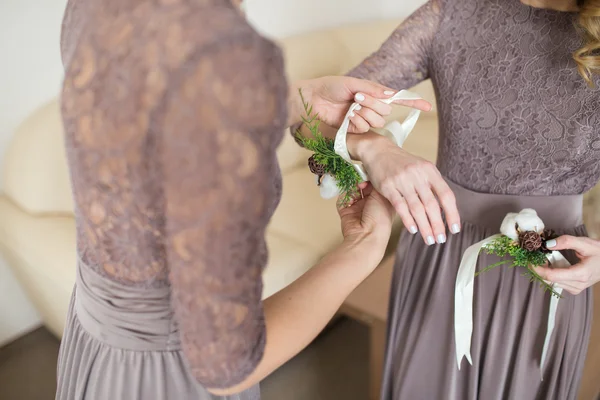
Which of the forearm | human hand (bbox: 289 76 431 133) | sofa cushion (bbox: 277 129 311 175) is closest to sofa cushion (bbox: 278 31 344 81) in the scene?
sofa cushion (bbox: 277 129 311 175)

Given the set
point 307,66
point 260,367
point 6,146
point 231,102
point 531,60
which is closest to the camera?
point 231,102

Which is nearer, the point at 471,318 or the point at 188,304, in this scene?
the point at 188,304

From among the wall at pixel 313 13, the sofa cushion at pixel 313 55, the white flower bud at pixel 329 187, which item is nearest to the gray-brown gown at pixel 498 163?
the white flower bud at pixel 329 187

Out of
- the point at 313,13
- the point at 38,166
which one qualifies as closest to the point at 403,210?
the point at 38,166

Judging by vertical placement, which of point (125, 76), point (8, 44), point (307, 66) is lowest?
point (307, 66)

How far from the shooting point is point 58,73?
1716 millimetres

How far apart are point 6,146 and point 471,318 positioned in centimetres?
160

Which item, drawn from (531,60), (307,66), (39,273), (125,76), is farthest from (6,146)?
(531,60)

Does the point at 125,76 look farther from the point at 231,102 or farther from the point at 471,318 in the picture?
the point at 471,318

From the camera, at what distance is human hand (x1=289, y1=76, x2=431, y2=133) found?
0.86m

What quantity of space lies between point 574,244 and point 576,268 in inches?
1.7

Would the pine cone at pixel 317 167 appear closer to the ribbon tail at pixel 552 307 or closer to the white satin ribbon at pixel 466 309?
the white satin ribbon at pixel 466 309

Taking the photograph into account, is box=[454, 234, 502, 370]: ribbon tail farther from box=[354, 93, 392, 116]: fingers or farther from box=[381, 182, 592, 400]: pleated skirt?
box=[354, 93, 392, 116]: fingers

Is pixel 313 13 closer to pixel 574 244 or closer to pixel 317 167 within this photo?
pixel 317 167
